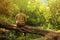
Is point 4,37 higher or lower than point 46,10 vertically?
lower

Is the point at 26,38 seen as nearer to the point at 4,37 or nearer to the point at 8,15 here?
the point at 4,37

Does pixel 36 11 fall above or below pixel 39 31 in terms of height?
above

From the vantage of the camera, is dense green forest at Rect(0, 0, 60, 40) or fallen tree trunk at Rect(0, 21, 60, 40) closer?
fallen tree trunk at Rect(0, 21, 60, 40)

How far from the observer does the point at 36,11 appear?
616 centimetres

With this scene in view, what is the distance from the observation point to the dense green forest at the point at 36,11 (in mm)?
5450

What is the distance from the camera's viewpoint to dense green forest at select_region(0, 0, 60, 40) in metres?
5.45

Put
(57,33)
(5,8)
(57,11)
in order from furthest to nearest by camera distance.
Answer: (57,11) → (5,8) → (57,33)

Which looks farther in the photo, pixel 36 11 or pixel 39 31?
pixel 36 11

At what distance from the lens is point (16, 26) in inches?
156

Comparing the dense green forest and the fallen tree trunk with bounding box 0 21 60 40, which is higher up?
the dense green forest

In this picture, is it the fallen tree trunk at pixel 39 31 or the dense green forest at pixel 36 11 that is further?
the dense green forest at pixel 36 11

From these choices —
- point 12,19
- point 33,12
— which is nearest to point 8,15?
point 12,19

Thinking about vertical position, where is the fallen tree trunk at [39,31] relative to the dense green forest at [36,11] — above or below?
below

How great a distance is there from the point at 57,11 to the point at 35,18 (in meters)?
0.76
